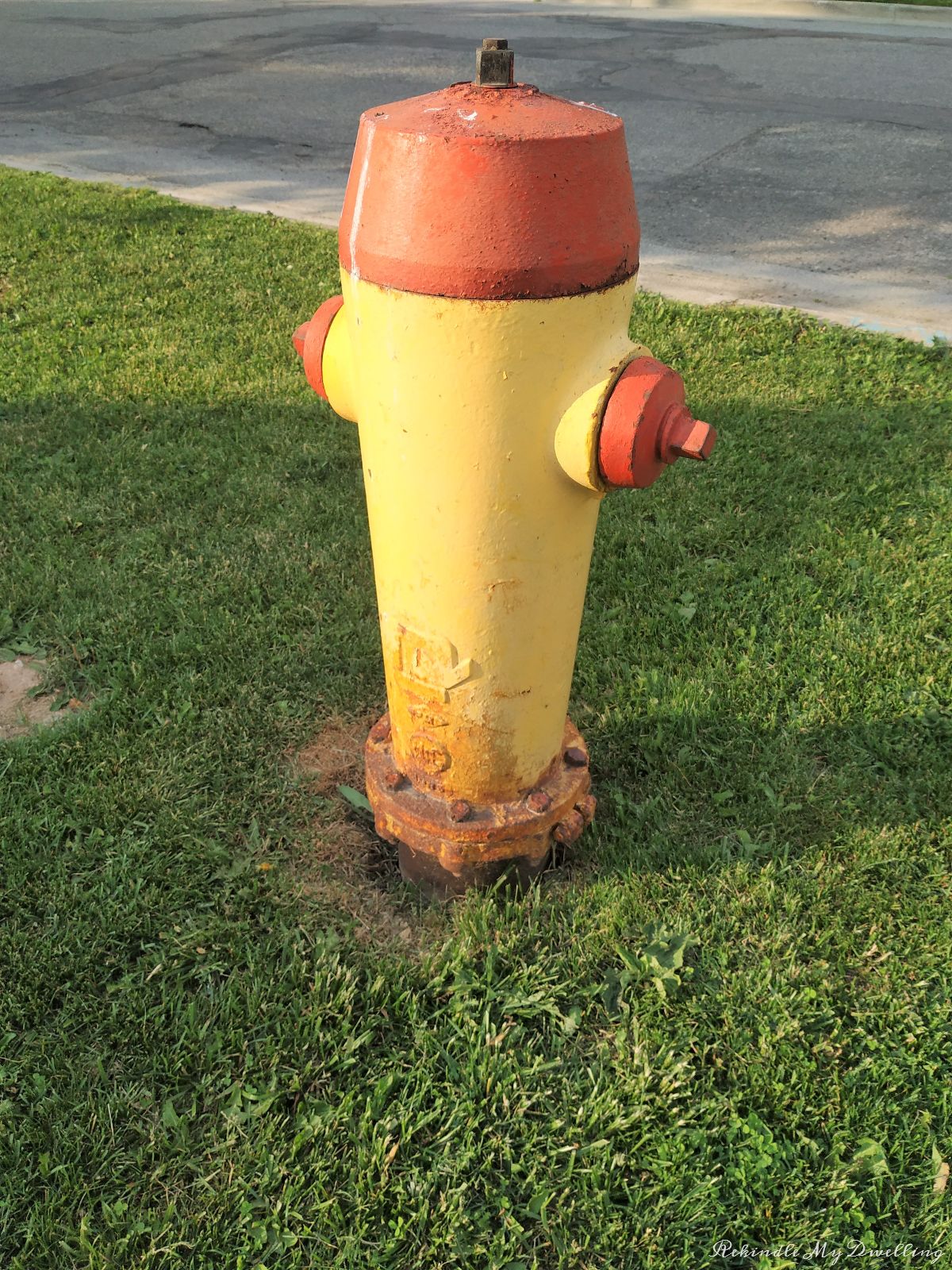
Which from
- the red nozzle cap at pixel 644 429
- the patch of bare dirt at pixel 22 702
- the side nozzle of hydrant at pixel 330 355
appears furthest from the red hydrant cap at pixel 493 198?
the patch of bare dirt at pixel 22 702

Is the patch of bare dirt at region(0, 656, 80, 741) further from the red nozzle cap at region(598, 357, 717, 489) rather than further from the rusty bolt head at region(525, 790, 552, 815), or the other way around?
the red nozzle cap at region(598, 357, 717, 489)

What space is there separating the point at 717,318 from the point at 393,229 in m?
3.59

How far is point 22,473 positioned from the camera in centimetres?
363

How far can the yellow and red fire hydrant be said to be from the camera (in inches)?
54.6

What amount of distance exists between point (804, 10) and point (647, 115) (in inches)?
A: 302

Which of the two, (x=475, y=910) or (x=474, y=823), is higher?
(x=474, y=823)

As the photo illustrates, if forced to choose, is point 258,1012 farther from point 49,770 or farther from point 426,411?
point 426,411

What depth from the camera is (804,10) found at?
13820 mm

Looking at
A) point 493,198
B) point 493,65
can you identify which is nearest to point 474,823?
point 493,198

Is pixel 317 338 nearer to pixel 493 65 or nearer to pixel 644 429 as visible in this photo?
pixel 493 65

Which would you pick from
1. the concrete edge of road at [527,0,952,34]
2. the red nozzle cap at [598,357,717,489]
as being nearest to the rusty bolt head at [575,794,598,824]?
the red nozzle cap at [598,357,717,489]

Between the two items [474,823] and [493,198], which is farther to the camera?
[474,823]

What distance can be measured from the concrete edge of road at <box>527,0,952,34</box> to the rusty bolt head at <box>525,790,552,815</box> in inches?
552

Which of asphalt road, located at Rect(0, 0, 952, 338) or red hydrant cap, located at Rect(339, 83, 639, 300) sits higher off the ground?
red hydrant cap, located at Rect(339, 83, 639, 300)
